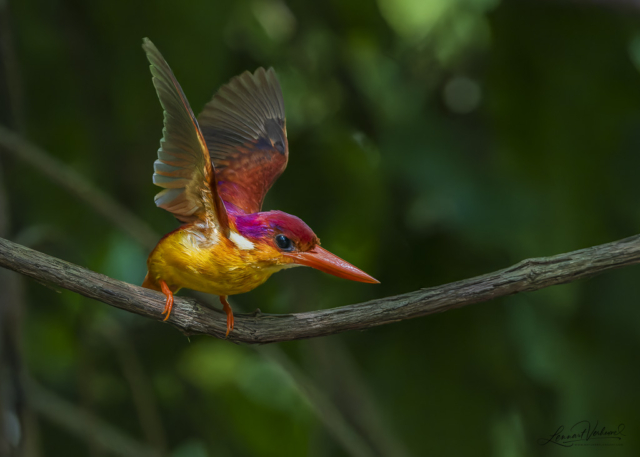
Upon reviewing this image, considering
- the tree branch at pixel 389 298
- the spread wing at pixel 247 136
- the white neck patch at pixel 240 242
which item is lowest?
the tree branch at pixel 389 298

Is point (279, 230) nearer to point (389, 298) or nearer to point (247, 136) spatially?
point (389, 298)

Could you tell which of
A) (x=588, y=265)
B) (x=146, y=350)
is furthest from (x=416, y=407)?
(x=588, y=265)

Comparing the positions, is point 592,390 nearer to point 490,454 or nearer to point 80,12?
point 490,454

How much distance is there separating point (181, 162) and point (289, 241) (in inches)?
9.0

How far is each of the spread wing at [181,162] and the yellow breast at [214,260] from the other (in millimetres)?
32

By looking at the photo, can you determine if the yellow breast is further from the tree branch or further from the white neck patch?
the tree branch

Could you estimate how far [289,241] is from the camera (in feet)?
3.73

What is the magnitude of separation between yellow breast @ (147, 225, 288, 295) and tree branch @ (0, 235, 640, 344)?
0.15 meters

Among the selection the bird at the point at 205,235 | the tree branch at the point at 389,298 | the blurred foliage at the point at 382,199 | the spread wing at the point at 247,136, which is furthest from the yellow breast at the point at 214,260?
the blurred foliage at the point at 382,199

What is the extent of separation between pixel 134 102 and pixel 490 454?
1.52 m

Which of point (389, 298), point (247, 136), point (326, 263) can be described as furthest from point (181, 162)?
point (247, 136)

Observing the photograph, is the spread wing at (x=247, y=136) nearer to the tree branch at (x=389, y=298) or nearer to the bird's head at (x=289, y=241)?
the bird's head at (x=289, y=241)

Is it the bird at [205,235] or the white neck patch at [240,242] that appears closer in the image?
the bird at [205,235]

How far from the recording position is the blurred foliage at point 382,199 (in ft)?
6.42
